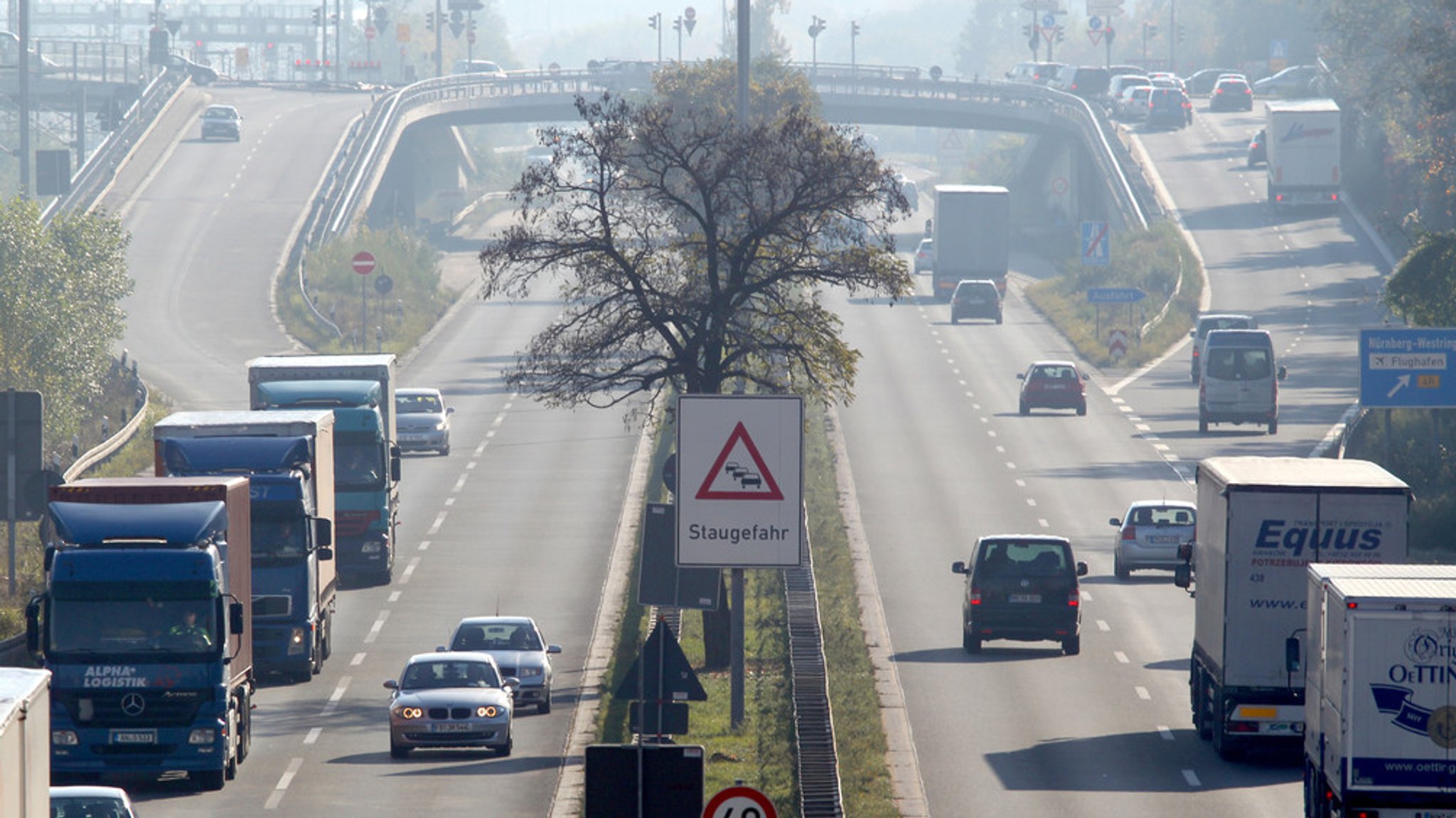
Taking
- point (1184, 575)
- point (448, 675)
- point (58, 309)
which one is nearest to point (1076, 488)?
point (1184, 575)

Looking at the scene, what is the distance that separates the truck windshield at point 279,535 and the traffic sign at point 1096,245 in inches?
1929

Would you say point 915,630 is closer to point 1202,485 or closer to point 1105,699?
point 1105,699

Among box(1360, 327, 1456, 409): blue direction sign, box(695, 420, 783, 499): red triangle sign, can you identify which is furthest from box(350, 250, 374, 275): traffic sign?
box(695, 420, 783, 499): red triangle sign

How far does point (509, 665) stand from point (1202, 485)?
9.37m

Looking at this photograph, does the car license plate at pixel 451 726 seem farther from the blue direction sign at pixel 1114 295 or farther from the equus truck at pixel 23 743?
the blue direction sign at pixel 1114 295

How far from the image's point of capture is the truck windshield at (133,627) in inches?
980

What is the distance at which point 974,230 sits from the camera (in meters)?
88.3

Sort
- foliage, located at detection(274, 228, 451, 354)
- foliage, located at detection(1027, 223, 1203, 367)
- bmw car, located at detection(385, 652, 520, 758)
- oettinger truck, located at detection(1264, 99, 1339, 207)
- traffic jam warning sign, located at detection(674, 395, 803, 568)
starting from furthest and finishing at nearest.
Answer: oettinger truck, located at detection(1264, 99, 1339, 207)
foliage, located at detection(1027, 223, 1203, 367)
foliage, located at detection(274, 228, 451, 354)
bmw car, located at detection(385, 652, 520, 758)
traffic jam warning sign, located at detection(674, 395, 803, 568)

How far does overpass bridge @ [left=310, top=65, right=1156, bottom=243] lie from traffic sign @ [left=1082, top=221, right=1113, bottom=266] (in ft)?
83.7

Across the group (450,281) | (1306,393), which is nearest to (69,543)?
(1306,393)

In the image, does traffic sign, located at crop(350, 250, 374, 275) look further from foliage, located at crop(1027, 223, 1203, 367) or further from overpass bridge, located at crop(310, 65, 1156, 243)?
overpass bridge, located at crop(310, 65, 1156, 243)

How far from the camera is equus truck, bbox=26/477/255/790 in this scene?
981 inches

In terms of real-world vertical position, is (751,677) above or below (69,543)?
below

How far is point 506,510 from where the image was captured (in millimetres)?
49875
